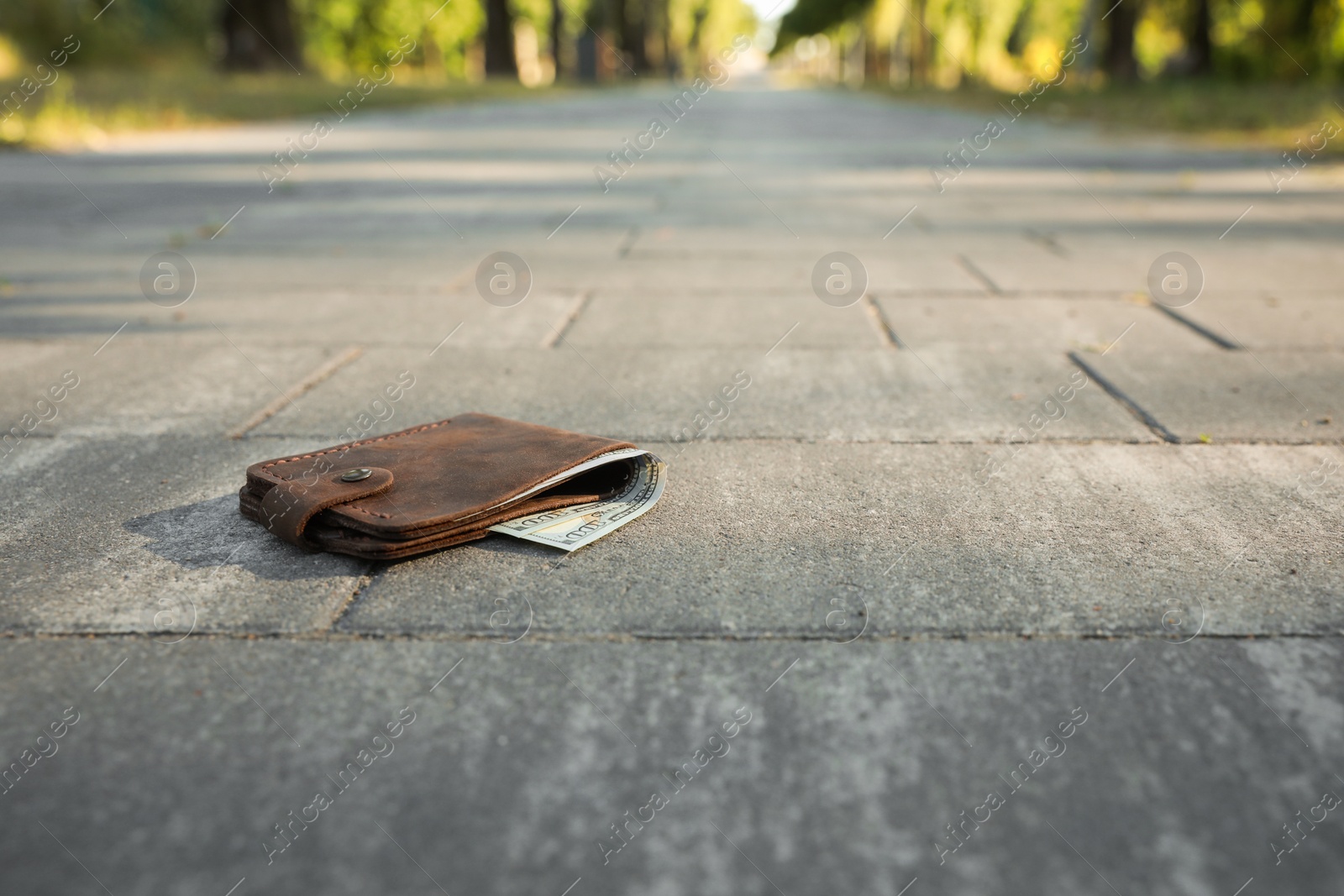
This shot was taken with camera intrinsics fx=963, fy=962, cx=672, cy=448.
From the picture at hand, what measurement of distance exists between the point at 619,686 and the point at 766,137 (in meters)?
13.6

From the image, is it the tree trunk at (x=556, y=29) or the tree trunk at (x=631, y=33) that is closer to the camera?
the tree trunk at (x=556, y=29)

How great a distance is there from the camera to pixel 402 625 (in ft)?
5.57

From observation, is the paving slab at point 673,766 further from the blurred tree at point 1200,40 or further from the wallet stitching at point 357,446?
the blurred tree at point 1200,40

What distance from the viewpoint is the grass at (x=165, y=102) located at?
36.7 ft

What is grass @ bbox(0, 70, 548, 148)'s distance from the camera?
11188mm

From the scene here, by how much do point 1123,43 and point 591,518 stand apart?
78.6 ft

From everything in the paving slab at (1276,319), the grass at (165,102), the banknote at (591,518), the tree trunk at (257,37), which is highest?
the tree trunk at (257,37)

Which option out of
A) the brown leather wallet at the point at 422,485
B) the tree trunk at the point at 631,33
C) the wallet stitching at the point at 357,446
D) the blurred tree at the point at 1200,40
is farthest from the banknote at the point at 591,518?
the tree trunk at the point at 631,33

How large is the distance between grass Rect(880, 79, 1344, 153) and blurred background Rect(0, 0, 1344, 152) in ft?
0.21

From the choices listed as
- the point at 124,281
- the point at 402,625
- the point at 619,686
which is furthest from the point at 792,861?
the point at 124,281

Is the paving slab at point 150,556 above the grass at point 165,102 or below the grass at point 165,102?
below

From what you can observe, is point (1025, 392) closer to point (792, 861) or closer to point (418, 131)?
point (792, 861)

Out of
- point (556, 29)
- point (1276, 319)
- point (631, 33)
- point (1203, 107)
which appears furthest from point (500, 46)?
point (1276, 319)

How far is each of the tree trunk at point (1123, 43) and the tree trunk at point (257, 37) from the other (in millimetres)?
17766
